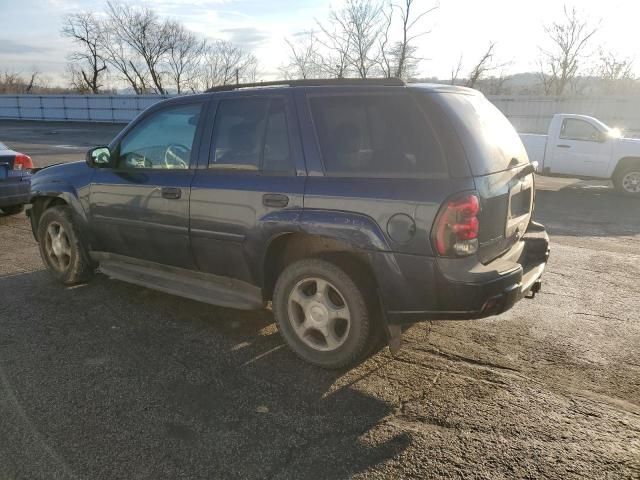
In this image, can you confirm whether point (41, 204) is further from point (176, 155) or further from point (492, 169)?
point (492, 169)

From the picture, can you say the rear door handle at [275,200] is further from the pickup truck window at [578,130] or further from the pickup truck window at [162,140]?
the pickup truck window at [578,130]

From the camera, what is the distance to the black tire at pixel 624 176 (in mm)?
10898

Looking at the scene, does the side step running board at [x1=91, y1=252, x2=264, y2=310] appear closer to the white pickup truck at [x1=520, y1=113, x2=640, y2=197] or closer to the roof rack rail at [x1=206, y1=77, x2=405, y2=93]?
the roof rack rail at [x1=206, y1=77, x2=405, y2=93]

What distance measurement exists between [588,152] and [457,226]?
10505 millimetres

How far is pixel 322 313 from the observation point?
3.31m

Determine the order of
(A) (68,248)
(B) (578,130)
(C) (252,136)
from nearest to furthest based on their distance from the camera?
(C) (252,136) < (A) (68,248) < (B) (578,130)

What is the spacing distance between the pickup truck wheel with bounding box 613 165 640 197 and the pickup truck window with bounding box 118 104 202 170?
34.8 feet

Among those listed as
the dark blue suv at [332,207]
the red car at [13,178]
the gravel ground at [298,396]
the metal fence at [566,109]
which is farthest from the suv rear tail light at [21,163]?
the metal fence at [566,109]

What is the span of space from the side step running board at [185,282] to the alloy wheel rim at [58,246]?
451 millimetres

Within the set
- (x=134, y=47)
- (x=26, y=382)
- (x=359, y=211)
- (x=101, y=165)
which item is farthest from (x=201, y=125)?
(x=134, y=47)

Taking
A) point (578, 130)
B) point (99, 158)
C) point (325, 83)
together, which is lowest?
point (99, 158)

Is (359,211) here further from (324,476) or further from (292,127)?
(324,476)

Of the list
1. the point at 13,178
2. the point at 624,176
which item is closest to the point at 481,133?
the point at 13,178

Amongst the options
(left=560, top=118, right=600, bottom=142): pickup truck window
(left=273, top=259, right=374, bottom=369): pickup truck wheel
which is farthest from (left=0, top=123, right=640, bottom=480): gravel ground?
(left=560, top=118, right=600, bottom=142): pickup truck window
